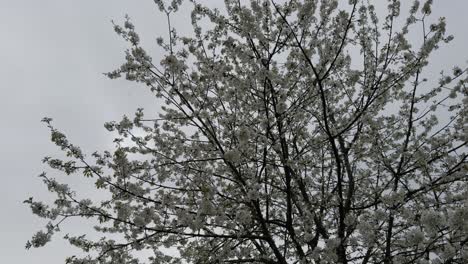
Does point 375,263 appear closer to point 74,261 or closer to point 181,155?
point 181,155

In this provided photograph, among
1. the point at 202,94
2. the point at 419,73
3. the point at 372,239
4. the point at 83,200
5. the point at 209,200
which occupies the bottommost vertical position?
the point at 372,239

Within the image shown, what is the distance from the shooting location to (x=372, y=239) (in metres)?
4.71

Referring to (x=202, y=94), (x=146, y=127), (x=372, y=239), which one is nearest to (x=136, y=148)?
(x=146, y=127)

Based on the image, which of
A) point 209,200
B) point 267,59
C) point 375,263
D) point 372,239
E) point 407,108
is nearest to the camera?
point 209,200

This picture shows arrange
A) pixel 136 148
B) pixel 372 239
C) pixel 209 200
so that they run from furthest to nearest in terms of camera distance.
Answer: pixel 136 148, pixel 372 239, pixel 209 200

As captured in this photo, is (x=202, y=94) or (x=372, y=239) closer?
(x=372, y=239)

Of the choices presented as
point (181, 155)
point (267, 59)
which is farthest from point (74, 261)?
point (267, 59)

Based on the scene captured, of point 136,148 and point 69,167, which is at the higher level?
point 136,148

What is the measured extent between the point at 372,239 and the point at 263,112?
2.48 m

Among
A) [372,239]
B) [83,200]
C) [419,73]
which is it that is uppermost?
[419,73]

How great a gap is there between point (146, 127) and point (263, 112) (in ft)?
6.25

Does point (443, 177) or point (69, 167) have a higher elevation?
point (69, 167)

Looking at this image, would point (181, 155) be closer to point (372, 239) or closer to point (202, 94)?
point (202, 94)

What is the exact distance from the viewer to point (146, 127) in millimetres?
6609
